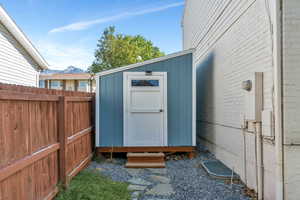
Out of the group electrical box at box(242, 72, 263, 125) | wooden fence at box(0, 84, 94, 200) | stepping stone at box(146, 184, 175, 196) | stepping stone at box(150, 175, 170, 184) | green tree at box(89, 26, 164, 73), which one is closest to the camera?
wooden fence at box(0, 84, 94, 200)

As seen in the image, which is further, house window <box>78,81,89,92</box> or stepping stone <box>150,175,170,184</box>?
house window <box>78,81,89,92</box>

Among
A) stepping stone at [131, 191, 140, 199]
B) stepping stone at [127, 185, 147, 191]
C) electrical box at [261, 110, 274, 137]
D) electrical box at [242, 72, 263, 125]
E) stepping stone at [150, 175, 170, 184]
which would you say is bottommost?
stepping stone at [150, 175, 170, 184]

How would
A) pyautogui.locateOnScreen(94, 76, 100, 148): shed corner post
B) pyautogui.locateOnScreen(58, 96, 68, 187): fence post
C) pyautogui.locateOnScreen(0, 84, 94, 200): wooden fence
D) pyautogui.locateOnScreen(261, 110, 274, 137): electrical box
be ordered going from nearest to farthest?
pyautogui.locateOnScreen(0, 84, 94, 200): wooden fence → pyautogui.locateOnScreen(261, 110, 274, 137): electrical box → pyautogui.locateOnScreen(58, 96, 68, 187): fence post → pyautogui.locateOnScreen(94, 76, 100, 148): shed corner post

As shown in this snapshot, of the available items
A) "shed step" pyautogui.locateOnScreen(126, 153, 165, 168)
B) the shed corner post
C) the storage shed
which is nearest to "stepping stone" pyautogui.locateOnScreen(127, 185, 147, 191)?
"shed step" pyautogui.locateOnScreen(126, 153, 165, 168)

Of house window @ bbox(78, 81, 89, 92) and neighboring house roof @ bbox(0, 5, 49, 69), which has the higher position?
neighboring house roof @ bbox(0, 5, 49, 69)

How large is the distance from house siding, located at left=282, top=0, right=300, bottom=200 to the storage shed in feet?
9.42

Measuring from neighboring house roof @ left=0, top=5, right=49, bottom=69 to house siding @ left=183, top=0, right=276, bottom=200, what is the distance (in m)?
6.12

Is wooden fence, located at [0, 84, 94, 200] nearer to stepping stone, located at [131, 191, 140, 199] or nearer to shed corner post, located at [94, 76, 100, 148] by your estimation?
stepping stone, located at [131, 191, 140, 199]

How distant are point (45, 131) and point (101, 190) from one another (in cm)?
118

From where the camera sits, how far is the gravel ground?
331 cm

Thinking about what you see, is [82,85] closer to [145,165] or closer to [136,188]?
[145,165]

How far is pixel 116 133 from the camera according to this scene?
5.52 m

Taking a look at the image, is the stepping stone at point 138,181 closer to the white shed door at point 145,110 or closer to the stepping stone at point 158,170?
the stepping stone at point 158,170

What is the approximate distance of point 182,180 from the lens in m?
4.01
